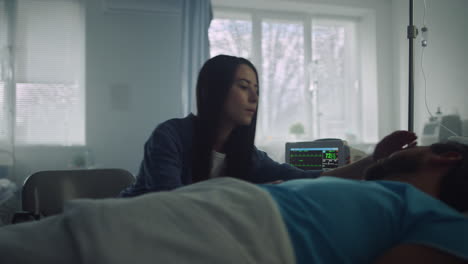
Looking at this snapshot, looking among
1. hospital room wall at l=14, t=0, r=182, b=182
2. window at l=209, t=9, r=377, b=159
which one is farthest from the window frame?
hospital room wall at l=14, t=0, r=182, b=182

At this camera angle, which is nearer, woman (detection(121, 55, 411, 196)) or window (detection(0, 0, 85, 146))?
woman (detection(121, 55, 411, 196))

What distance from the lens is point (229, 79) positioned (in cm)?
123

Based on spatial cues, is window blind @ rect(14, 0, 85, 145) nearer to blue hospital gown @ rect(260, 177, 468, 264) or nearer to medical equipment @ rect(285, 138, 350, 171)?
medical equipment @ rect(285, 138, 350, 171)

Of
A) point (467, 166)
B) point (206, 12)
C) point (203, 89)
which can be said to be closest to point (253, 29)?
point (206, 12)

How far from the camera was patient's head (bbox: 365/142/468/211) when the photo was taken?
2.23 feet

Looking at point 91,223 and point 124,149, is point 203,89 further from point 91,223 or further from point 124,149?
point 124,149

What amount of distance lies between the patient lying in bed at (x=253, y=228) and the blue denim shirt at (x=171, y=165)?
53 cm

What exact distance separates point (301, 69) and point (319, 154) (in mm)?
2344

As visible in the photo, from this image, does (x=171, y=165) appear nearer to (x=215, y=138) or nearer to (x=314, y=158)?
(x=215, y=138)

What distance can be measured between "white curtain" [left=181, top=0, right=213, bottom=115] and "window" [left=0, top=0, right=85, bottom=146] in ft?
3.16

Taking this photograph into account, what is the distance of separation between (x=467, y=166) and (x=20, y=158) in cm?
322

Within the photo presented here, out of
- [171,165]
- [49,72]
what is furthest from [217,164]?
[49,72]

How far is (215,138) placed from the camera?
50.7 inches

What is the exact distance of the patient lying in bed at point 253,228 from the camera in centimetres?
43
